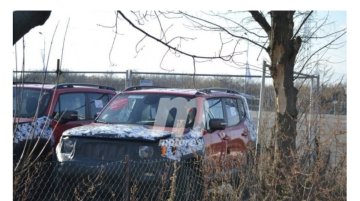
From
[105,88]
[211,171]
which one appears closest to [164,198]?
[211,171]

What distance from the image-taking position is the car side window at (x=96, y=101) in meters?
7.31

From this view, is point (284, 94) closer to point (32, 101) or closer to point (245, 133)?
point (245, 133)

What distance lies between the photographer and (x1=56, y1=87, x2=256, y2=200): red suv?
4625 mm

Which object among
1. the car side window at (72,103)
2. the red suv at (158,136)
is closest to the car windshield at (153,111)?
the red suv at (158,136)

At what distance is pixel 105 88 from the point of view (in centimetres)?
774

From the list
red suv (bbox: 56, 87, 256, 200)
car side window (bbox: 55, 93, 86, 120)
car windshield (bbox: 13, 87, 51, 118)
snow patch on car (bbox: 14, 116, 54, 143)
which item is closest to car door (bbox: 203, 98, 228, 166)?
red suv (bbox: 56, 87, 256, 200)

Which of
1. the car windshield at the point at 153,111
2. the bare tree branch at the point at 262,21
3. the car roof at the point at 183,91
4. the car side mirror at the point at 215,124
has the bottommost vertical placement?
the car side mirror at the point at 215,124

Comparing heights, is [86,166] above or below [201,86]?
below

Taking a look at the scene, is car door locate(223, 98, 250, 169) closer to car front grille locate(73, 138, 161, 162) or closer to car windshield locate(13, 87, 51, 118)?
car front grille locate(73, 138, 161, 162)

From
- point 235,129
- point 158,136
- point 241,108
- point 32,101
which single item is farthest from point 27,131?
point 241,108

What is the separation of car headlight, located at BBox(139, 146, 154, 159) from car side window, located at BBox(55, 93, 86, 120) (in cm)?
221

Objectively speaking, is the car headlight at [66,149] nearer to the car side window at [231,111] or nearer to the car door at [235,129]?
the car door at [235,129]

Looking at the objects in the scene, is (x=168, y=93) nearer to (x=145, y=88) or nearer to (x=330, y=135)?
(x=145, y=88)
